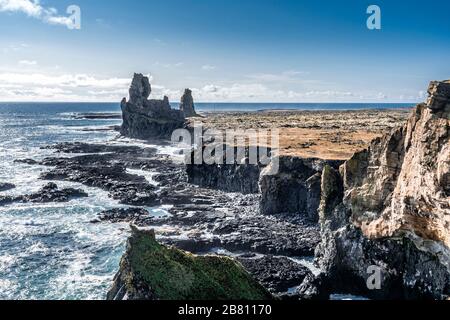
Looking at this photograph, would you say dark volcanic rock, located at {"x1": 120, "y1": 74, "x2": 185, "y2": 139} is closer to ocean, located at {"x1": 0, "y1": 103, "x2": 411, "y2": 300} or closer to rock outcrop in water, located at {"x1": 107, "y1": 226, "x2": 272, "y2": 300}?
ocean, located at {"x1": 0, "y1": 103, "x2": 411, "y2": 300}

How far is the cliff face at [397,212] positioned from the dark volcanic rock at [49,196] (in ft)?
146

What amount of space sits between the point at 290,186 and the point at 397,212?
92.0 feet

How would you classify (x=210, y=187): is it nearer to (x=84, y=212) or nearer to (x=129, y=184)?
(x=129, y=184)

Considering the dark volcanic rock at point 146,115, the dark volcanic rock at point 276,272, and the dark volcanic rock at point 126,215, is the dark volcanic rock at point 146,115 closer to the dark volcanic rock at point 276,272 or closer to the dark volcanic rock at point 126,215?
the dark volcanic rock at point 126,215

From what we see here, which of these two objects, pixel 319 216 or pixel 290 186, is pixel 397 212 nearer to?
pixel 319 216

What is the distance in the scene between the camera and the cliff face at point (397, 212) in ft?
90.0

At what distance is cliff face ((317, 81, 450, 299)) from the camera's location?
27422mm

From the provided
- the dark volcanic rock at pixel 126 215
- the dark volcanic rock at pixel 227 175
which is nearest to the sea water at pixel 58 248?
the dark volcanic rock at pixel 126 215

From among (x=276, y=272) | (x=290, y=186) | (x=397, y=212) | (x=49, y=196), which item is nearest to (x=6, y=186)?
(x=49, y=196)

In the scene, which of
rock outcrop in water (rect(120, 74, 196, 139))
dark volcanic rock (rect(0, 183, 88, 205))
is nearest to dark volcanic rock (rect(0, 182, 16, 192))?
dark volcanic rock (rect(0, 183, 88, 205))

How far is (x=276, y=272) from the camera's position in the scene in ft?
131
